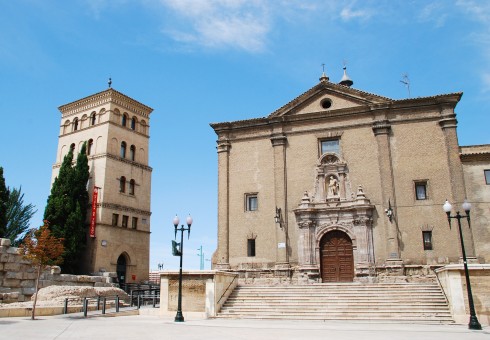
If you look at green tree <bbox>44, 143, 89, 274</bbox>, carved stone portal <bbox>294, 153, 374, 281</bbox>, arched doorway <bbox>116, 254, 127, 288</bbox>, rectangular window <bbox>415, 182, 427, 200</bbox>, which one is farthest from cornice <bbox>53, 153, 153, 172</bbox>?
rectangular window <bbox>415, 182, 427, 200</bbox>

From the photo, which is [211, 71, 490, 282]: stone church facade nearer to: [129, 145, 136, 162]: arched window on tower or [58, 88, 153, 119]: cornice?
[129, 145, 136, 162]: arched window on tower

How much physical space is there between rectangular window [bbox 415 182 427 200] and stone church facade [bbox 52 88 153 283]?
25252 mm

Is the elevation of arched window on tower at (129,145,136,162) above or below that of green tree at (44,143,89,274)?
above

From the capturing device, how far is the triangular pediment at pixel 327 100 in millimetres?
26766

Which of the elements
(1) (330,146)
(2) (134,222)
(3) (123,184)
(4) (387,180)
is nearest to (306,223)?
(1) (330,146)

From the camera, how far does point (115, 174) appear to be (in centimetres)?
3997

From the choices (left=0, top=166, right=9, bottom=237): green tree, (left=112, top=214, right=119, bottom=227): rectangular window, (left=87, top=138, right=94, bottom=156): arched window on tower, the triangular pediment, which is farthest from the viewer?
(left=87, top=138, right=94, bottom=156): arched window on tower

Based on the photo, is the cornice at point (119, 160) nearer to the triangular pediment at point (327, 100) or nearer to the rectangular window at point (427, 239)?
the triangular pediment at point (327, 100)

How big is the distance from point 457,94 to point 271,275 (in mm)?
14509

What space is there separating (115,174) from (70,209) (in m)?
5.28

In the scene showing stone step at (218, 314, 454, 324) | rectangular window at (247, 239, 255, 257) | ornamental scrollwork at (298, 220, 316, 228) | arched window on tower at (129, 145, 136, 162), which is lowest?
stone step at (218, 314, 454, 324)

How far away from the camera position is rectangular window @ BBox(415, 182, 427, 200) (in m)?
24.4

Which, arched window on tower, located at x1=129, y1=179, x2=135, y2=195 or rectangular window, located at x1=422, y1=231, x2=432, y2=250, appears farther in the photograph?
arched window on tower, located at x1=129, y1=179, x2=135, y2=195

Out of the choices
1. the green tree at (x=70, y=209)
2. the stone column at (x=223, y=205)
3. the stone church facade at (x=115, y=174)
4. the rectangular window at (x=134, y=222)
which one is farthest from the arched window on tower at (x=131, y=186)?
the stone column at (x=223, y=205)
